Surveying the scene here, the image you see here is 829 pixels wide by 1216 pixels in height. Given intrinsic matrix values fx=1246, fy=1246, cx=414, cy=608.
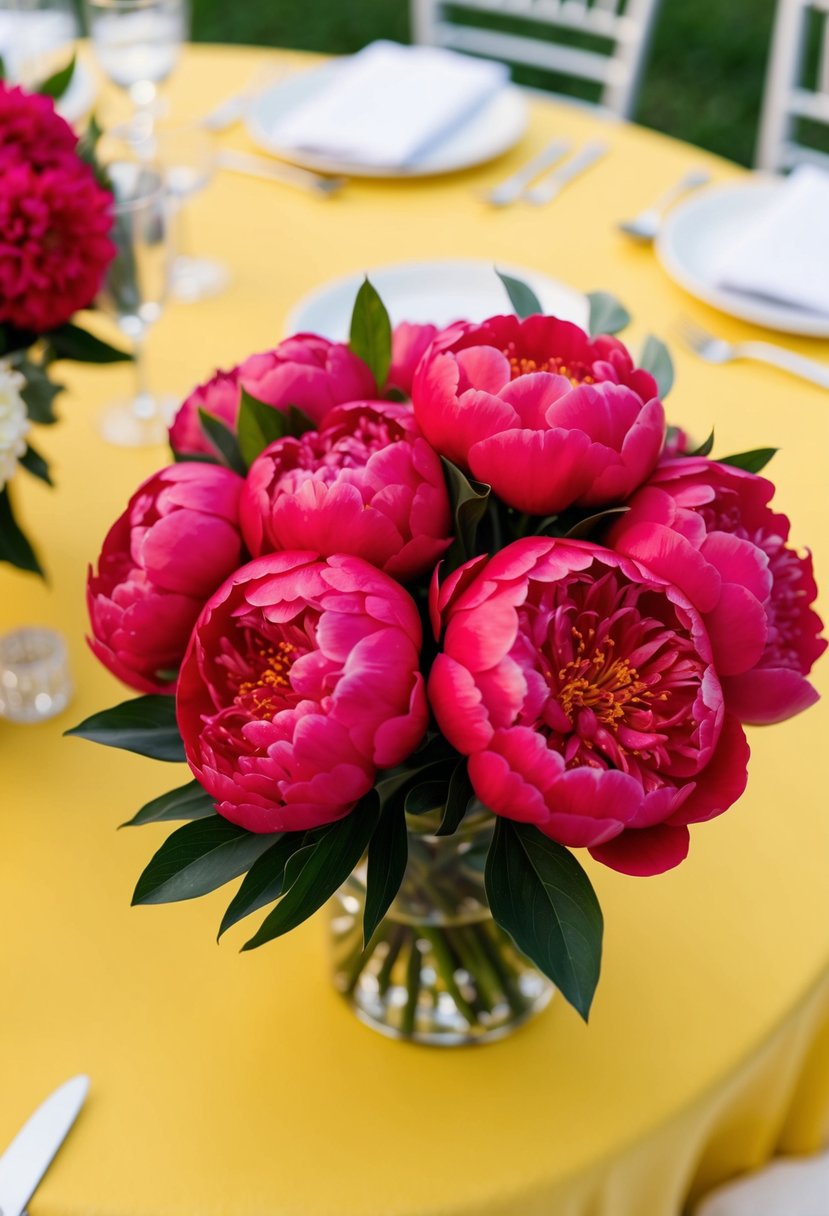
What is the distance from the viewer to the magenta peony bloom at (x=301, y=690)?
47cm

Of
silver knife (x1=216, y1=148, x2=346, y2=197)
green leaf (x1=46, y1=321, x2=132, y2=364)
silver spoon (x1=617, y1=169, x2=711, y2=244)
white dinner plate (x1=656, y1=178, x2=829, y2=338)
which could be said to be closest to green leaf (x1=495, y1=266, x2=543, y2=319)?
green leaf (x1=46, y1=321, x2=132, y2=364)

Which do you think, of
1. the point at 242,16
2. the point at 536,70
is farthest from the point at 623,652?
the point at 242,16

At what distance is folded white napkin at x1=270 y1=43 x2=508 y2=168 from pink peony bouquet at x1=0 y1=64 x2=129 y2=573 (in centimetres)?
62

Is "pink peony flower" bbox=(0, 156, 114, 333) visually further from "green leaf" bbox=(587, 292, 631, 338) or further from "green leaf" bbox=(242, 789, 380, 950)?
"green leaf" bbox=(242, 789, 380, 950)

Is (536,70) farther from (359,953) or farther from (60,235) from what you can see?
(359,953)

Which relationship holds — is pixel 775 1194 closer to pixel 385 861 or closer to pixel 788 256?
pixel 385 861

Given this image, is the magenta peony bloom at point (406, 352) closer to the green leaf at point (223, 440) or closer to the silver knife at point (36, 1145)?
the green leaf at point (223, 440)

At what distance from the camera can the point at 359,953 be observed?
2.22 ft

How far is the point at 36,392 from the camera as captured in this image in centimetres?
→ 89

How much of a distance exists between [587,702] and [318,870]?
129 mm

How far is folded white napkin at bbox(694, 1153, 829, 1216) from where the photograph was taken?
0.82m

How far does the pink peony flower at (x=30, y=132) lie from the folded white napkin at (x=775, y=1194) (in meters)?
0.82

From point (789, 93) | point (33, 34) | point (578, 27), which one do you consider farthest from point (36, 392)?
point (578, 27)

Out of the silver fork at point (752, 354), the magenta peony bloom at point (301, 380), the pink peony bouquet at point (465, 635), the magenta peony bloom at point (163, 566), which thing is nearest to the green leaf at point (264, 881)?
the pink peony bouquet at point (465, 635)
